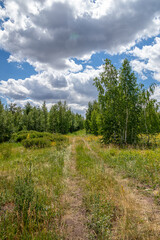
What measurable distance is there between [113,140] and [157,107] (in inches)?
272

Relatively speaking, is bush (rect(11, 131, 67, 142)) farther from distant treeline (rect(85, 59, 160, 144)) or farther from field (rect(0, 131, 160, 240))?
field (rect(0, 131, 160, 240))

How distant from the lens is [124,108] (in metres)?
16.7

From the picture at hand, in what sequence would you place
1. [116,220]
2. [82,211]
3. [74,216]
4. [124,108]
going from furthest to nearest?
[124,108] < [82,211] < [74,216] < [116,220]

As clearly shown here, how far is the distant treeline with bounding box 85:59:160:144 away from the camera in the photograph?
16594mm

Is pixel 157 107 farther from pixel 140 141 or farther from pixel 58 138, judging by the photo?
pixel 58 138

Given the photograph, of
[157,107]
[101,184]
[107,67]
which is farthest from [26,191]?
[157,107]

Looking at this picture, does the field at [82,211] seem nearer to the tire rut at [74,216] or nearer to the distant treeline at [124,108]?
the tire rut at [74,216]

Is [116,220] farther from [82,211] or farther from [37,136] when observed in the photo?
[37,136]

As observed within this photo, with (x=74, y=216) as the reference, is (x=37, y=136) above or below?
above

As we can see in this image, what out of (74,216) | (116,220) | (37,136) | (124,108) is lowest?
(74,216)

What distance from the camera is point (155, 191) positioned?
16.4ft

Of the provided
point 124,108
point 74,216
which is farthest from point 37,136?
point 74,216

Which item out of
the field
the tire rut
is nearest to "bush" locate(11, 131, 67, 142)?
the field

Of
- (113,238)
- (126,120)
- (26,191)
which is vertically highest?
(126,120)
